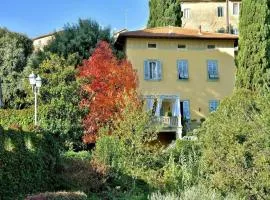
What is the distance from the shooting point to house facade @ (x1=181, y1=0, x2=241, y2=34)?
199 feet

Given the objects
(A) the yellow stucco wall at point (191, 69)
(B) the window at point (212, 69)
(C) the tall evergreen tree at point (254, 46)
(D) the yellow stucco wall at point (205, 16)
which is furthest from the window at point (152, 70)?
(D) the yellow stucco wall at point (205, 16)

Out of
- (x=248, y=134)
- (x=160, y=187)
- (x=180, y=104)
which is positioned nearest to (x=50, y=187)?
(x=160, y=187)

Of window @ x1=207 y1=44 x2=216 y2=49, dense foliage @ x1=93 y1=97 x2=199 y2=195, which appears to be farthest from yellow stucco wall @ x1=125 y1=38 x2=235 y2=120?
dense foliage @ x1=93 y1=97 x2=199 y2=195

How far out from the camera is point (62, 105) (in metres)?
32.5

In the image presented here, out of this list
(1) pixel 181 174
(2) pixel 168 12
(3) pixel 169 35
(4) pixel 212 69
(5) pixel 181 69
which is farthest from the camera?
(2) pixel 168 12

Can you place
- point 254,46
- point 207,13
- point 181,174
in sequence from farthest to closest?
1. point 207,13
2. point 254,46
3. point 181,174

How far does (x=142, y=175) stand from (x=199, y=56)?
20726 millimetres

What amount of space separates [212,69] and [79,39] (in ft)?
30.4

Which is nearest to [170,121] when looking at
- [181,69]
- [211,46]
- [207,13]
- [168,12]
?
[181,69]

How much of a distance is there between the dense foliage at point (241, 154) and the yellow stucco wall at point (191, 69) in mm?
23595

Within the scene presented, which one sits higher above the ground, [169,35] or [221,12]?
[221,12]

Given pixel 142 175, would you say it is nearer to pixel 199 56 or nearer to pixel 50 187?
pixel 50 187

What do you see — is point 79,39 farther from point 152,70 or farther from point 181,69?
point 181,69

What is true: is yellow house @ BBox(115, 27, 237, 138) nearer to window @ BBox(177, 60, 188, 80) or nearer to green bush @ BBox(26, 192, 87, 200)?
window @ BBox(177, 60, 188, 80)
